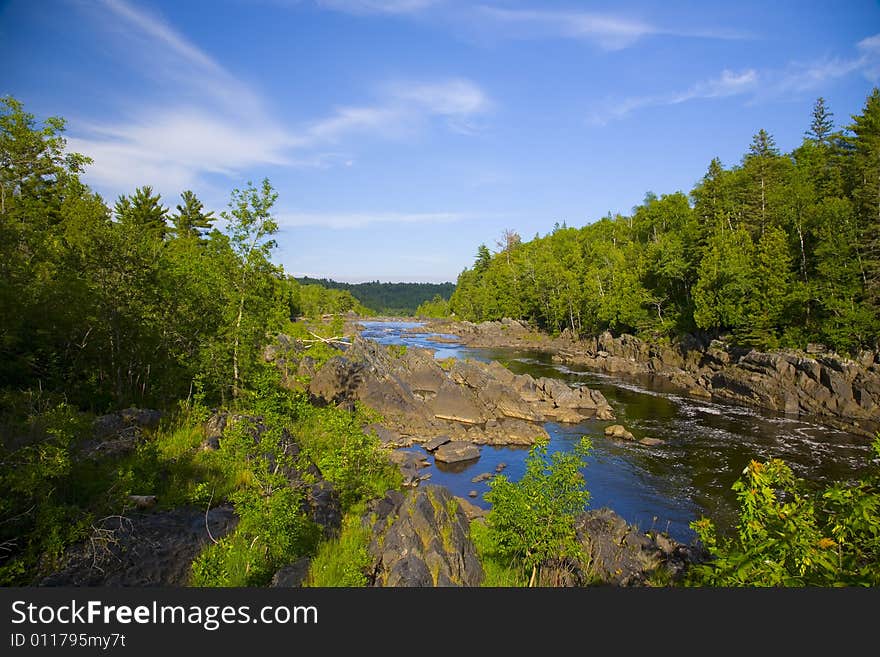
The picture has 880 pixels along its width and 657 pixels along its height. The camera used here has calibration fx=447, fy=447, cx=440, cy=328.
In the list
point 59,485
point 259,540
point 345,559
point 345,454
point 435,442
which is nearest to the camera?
point 59,485

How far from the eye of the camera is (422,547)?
1032 cm

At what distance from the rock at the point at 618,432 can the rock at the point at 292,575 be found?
24.7 metres

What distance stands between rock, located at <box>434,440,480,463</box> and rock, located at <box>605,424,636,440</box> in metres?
9.55

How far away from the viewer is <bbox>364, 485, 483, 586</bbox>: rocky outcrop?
9188 mm

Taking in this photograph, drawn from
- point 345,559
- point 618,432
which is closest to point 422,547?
point 345,559

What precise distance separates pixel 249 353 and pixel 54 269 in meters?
6.29

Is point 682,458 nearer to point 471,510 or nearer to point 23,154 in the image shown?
point 471,510

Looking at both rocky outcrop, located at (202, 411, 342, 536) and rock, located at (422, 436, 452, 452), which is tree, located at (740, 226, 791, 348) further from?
rocky outcrop, located at (202, 411, 342, 536)

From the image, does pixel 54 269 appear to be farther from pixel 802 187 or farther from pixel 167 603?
pixel 802 187

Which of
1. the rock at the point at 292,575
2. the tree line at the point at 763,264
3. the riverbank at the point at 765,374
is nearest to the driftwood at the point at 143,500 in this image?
the rock at the point at 292,575

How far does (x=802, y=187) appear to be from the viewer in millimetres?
53812

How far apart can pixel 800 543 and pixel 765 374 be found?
41.5 m

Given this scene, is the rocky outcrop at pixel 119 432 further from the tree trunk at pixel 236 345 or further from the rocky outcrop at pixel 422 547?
the rocky outcrop at pixel 422 547

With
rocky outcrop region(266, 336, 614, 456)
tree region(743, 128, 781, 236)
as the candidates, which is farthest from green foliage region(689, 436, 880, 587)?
tree region(743, 128, 781, 236)
